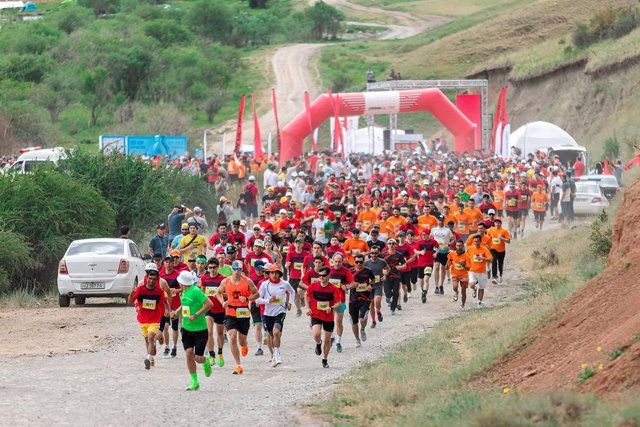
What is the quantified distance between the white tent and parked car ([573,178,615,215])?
14380mm

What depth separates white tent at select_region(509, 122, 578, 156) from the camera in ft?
188

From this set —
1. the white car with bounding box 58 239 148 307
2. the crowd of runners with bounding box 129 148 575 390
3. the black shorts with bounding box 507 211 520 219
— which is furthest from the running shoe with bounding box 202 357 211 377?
the black shorts with bounding box 507 211 520 219

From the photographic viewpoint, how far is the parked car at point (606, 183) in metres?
42.9

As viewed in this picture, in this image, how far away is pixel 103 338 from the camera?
74.2 feet

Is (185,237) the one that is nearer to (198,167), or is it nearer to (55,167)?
(55,167)

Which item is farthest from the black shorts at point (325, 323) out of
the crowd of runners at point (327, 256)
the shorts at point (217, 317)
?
the shorts at point (217, 317)

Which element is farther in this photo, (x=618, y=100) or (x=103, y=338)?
(x=618, y=100)

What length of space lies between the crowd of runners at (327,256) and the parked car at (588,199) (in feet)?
1.78

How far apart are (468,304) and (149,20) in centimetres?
10280

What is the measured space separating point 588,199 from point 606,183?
1.17 meters

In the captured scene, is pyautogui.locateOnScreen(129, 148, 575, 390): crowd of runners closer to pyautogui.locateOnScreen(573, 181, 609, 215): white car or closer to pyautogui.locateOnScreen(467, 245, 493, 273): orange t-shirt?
pyautogui.locateOnScreen(467, 245, 493, 273): orange t-shirt

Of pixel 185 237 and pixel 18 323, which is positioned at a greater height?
pixel 185 237

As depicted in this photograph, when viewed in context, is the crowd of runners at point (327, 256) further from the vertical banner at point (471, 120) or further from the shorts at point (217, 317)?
the vertical banner at point (471, 120)

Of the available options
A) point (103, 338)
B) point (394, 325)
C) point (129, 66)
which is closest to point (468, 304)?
point (394, 325)
